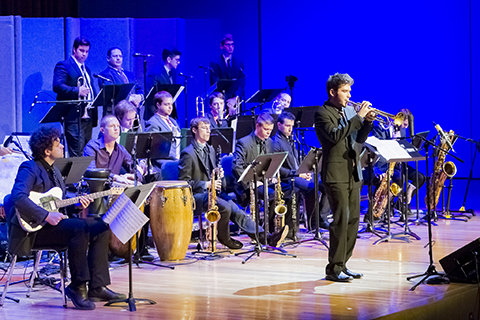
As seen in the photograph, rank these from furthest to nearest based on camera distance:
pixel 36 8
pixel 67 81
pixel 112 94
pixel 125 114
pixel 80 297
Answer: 1. pixel 36 8
2. pixel 67 81
3. pixel 112 94
4. pixel 125 114
5. pixel 80 297

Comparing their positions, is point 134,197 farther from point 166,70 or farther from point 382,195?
point 166,70

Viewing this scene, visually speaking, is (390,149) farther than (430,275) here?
Yes

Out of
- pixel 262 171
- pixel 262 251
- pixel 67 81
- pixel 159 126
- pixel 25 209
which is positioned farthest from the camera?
pixel 67 81

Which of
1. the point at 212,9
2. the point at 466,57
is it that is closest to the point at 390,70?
the point at 466,57

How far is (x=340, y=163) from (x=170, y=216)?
1.92m

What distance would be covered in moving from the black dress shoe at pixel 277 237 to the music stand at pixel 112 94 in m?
2.31

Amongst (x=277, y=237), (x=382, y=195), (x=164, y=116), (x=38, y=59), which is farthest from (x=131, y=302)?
(x=38, y=59)

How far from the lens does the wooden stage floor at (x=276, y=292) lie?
4391 mm

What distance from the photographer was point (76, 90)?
7.88m

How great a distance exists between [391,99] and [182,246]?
6254 mm

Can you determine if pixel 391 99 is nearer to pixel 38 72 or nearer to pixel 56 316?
pixel 38 72

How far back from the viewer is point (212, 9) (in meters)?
12.0

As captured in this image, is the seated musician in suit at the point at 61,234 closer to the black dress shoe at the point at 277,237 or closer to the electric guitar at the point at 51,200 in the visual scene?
the electric guitar at the point at 51,200

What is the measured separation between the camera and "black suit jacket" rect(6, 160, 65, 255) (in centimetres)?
455
